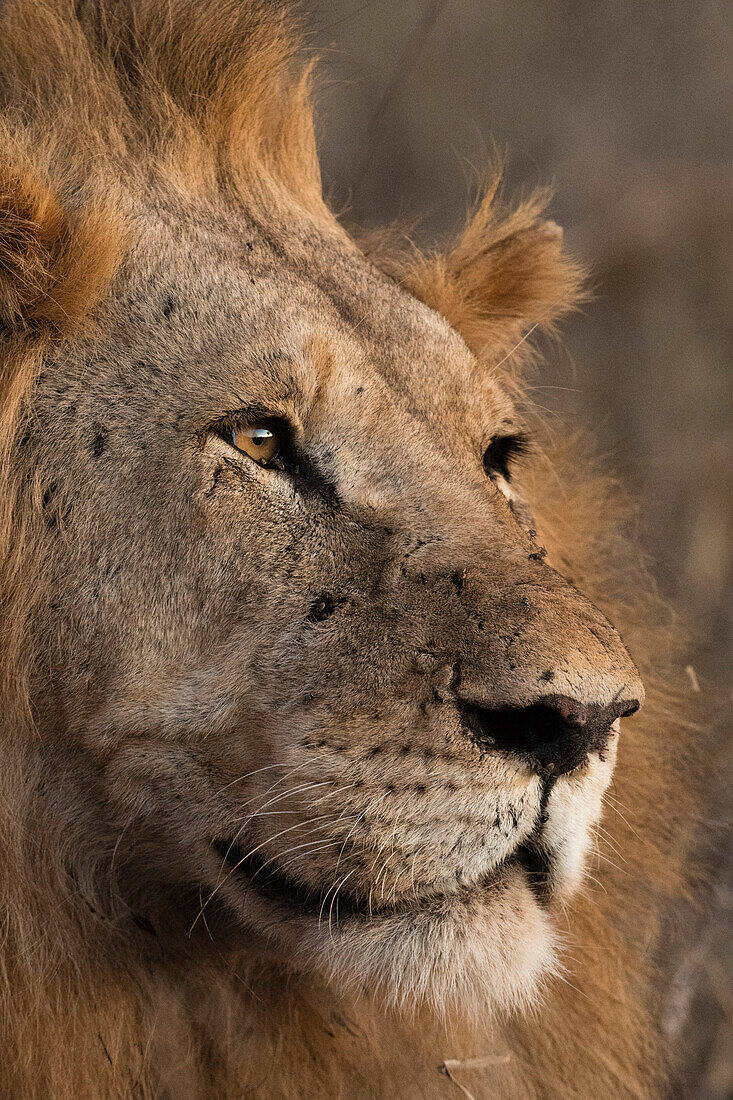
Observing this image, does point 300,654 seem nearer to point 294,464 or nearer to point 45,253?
point 294,464

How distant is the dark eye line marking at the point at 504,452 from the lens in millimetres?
2017

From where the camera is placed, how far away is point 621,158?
5598mm

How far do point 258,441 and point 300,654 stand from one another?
0.35m

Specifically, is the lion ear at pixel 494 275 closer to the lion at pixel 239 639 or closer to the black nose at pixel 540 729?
the lion at pixel 239 639

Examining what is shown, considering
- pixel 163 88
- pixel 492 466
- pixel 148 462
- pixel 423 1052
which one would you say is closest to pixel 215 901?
pixel 423 1052

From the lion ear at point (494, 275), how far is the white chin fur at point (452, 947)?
127cm

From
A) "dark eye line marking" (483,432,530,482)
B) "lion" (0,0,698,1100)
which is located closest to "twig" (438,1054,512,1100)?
"lion" (0,0,698,1100)

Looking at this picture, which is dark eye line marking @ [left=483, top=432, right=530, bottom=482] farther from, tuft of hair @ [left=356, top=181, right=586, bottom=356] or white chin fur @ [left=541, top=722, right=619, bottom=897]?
white chin fur @ [left=541, top=722, right=619, bottom=897]

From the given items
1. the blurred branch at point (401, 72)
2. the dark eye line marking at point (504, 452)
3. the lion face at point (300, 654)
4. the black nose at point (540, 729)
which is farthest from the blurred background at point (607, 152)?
the black nose at point (540, 729)

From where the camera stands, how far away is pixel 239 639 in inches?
58.1

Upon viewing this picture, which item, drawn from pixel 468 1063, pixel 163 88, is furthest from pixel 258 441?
pixel 468 1063

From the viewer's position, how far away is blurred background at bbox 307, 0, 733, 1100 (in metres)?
4.97

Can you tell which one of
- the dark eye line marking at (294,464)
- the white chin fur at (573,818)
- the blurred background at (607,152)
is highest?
the blurred background at (607,152)

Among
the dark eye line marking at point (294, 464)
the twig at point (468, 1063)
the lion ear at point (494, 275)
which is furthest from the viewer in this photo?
the lion ear at point (494, 275)
